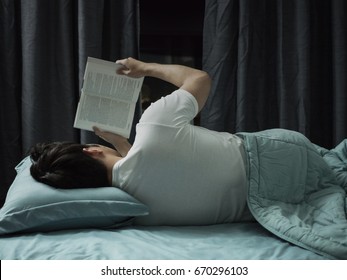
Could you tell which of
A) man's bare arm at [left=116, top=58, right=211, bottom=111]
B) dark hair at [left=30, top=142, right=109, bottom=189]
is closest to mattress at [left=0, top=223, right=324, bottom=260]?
dark hair at [left=30, top=142, right=109, bottom=189]

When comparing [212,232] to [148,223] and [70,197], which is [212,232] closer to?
[148,223]

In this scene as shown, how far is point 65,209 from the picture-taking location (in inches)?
43.2

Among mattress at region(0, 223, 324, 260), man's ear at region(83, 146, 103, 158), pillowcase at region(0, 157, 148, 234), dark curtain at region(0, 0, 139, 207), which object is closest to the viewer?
mattress at region(0, 223, 324, 260)

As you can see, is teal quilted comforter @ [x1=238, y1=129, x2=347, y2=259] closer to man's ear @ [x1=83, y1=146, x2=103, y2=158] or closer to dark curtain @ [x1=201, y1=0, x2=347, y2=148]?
man's ear @ [x1=83, y1=146, x2=103, y2=158]

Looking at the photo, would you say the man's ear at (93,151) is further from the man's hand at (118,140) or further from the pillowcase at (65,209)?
the man's hand at (118,140)

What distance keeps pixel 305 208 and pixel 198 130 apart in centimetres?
36

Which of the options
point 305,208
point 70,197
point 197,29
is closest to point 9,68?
point 197,29

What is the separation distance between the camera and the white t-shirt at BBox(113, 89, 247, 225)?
1.14 metres

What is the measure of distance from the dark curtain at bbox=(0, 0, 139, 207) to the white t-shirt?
0.86m

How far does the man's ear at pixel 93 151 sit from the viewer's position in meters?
1.22

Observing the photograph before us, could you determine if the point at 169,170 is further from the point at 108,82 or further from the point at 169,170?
the point at 108,82

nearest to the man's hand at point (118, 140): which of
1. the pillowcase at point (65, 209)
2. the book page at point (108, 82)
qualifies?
the book page at point (108, 82)

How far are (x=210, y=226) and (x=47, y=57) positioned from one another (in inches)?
47.8

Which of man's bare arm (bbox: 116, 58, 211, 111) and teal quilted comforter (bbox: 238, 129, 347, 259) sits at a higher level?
man's bare arm (bbox: 116, 58, 211, 111)
